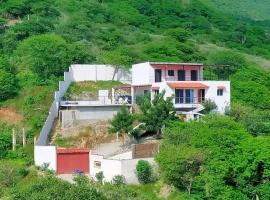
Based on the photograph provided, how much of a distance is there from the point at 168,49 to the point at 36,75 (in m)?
17.0

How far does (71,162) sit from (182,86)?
8859mm

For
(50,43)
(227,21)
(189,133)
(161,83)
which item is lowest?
(189,133)

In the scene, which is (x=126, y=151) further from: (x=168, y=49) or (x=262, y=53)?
(x=262, y=53)

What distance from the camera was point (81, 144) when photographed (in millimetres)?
33156

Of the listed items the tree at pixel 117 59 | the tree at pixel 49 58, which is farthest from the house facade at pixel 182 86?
the tree at pixel 49 58

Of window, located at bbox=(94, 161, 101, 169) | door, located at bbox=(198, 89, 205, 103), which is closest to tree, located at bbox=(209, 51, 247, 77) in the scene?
door, located at bbox=(198, 89, 205, 103)

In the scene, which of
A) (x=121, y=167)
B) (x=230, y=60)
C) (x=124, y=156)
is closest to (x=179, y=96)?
(x=124, y=156)

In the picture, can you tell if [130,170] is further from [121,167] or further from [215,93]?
[215,93]

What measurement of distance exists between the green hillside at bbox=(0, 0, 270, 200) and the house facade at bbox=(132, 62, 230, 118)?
1.67 meters

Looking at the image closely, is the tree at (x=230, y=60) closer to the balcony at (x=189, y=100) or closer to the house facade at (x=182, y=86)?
the house facade at (x=182, y=86)

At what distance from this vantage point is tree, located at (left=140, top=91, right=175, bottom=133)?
1246 inches

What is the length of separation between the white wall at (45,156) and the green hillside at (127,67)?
1.76 ft

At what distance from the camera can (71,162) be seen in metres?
31.1

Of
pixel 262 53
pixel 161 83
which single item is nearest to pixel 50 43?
pixel 161 83
